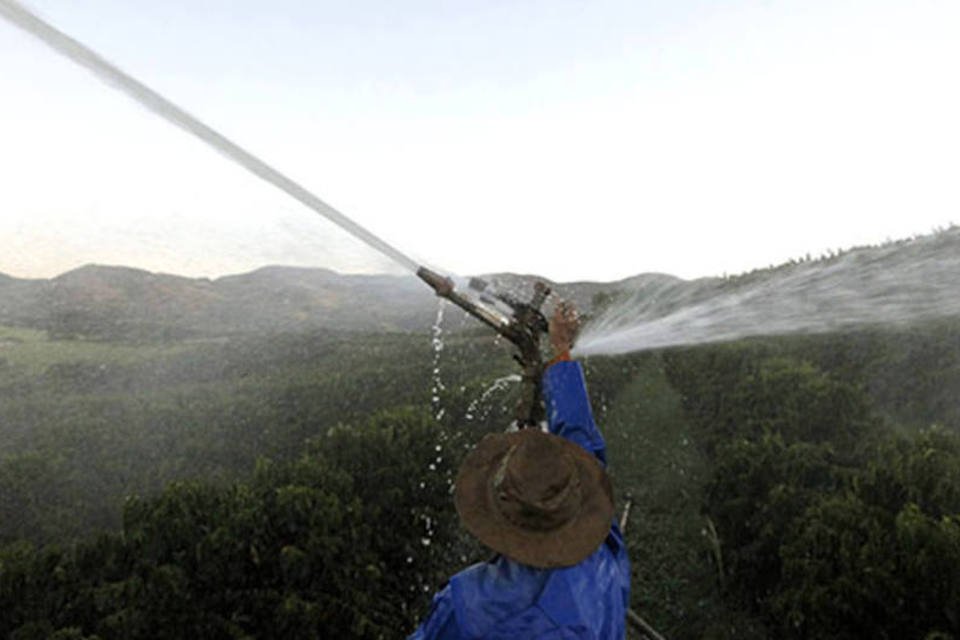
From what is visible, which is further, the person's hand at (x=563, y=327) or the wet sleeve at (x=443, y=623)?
the person's hand at (x=563, y=327)

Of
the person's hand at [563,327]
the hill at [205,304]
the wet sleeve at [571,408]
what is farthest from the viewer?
the hill at [205,304]

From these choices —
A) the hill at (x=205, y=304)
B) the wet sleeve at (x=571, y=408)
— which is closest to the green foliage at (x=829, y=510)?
the wet sleeve at (x=571, y=408)

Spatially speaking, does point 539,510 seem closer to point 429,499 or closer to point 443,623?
point 443,623

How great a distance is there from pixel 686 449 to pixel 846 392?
3.04 meters

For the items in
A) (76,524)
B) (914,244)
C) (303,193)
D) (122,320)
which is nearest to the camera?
(303,193)

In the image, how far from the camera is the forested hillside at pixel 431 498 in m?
4.49

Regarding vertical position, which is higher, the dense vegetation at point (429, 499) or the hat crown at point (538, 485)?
the hat crown at point (538, 485)

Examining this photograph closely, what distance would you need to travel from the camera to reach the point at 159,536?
4.74 metres

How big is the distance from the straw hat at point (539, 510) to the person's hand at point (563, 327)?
723 millimetres

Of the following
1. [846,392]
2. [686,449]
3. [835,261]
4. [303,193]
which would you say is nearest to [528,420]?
[303,193]

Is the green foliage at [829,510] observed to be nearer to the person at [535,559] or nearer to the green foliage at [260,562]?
the person at [535,559]

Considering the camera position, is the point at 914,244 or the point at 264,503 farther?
the point at 914,244

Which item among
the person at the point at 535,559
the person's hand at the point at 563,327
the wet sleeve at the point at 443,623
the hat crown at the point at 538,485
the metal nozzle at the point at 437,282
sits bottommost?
the wet sleeve at the point at 443,623

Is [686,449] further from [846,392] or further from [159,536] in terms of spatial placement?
[159,536]
